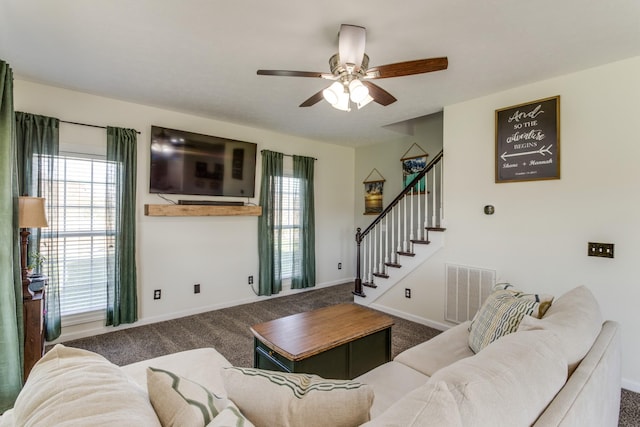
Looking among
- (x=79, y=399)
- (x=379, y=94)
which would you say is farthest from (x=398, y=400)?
(x=379, y=94)

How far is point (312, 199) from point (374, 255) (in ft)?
4.78

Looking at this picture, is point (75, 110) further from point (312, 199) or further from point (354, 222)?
point (354, 222)

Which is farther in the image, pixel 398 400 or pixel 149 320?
pixel 149 320

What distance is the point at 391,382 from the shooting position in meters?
1.62

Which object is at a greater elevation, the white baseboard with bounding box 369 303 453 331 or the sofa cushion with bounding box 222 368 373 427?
the sofa cushion with bounding box 222 368 373 427

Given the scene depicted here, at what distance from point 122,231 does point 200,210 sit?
2.96 ft

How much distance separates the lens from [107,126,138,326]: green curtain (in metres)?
3.44

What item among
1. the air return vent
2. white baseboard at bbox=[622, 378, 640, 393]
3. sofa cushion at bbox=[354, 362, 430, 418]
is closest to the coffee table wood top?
sofa cushion at bbox=[354, 362, 430, 418]

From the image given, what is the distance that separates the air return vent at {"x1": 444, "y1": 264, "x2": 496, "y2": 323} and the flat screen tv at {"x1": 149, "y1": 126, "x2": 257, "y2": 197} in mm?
2998

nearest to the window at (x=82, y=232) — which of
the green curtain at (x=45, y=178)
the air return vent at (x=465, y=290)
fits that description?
the green curtain at (x=45, y=178)

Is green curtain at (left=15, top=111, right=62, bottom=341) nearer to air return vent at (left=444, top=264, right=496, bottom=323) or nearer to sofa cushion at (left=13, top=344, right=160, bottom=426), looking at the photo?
A: sofa cushion at (left=13, top=344, right=160, bottom=426)

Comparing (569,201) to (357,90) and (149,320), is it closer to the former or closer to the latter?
(357,90)

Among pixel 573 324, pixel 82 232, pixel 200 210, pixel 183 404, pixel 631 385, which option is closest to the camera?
pixel 183 404

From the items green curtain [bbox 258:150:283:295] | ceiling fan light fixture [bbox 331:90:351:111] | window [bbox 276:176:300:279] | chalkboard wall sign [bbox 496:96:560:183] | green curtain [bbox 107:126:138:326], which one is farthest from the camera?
window [bbox 276:176:300:279]
